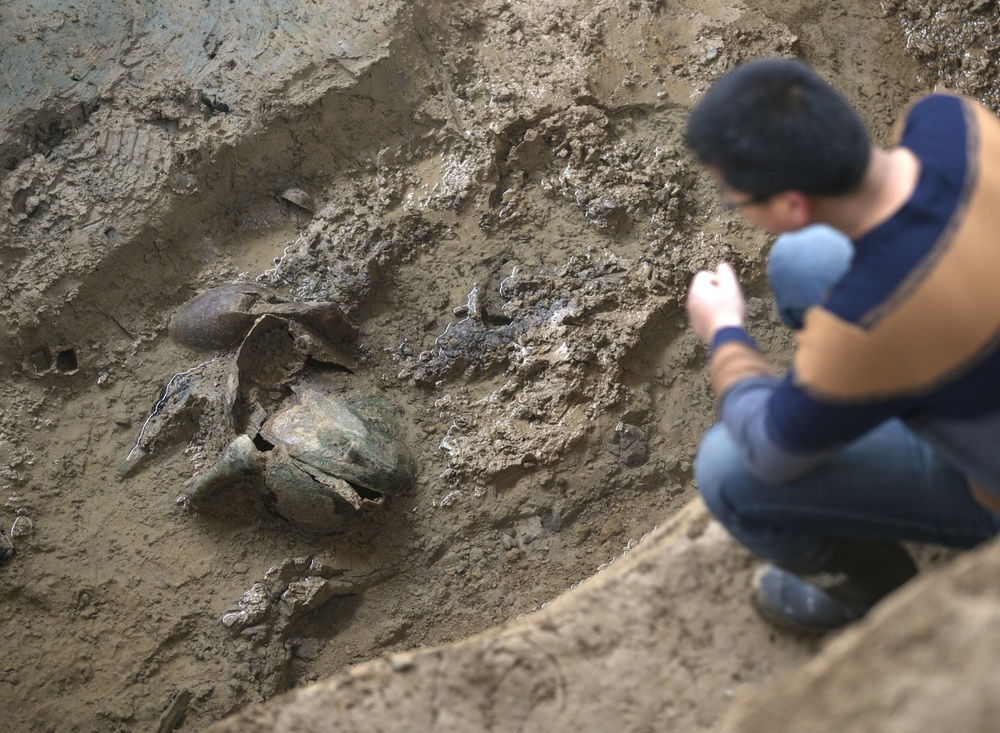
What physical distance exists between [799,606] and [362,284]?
246cm

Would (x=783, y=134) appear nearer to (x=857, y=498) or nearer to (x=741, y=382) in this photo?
(x=741, y=382)

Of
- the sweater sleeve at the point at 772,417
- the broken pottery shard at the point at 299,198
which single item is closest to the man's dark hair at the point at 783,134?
the sweater sleeve at the point at 772,417

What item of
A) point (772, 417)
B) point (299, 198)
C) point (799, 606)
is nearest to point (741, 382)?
point (772, 417)

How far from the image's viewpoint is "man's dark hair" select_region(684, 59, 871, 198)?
1309mm

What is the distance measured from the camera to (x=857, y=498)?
1684 millimetres

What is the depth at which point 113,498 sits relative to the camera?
11.5 feet

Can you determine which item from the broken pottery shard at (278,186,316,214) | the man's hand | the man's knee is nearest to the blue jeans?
the man's knee

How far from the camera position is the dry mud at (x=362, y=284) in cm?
323

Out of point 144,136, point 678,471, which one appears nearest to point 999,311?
point 678,471

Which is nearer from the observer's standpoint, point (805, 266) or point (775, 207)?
point (775, 207)

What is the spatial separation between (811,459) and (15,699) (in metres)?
3.01

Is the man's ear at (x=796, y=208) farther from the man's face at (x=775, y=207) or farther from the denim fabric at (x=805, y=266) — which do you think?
the denim fabric at (x=805, y=266)

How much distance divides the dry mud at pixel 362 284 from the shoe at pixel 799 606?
1212 millimetres

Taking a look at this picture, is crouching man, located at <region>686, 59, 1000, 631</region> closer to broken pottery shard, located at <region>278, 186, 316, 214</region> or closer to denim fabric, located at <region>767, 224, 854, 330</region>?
denim fabric, located at <region>767, 224, 854, 330</region>
